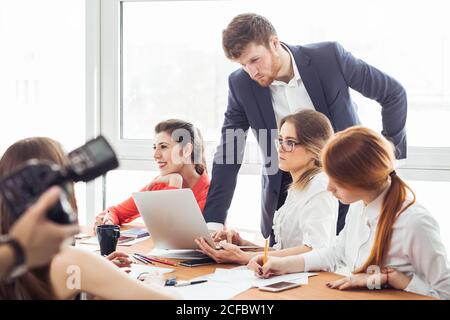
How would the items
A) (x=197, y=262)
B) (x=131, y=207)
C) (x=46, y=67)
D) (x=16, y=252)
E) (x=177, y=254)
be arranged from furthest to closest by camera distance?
(x=46, y=67)
(x=131, y=207)
(x=177, y=254)
(x=197, y=262)
(x=16, y=252)

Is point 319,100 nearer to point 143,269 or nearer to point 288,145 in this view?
point 288,145

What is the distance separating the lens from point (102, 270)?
1.43 m

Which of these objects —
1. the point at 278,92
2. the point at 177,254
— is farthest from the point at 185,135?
the point at 177,254

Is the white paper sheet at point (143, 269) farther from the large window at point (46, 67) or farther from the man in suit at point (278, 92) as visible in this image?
the large window at point (46, 67)

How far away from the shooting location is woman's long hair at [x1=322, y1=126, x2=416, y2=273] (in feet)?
6.09

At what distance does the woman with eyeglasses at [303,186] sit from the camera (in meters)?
2.24

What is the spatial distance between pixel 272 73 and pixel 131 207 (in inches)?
36.0

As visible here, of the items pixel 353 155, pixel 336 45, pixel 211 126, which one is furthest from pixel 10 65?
pixel 353 155

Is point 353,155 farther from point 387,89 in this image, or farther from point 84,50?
point 84,50

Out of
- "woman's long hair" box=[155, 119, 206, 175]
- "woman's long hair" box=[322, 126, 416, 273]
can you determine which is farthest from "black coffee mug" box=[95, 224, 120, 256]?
"woman's long hair" box=[155, 119, 206, 175]

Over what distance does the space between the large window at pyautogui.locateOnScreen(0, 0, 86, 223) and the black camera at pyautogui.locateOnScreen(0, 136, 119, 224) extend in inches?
117

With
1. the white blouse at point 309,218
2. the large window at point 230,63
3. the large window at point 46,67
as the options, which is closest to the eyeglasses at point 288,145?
the white blouse at point 309,218

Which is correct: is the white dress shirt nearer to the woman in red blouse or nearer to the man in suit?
the man in suit

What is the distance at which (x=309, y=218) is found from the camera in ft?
7.26
